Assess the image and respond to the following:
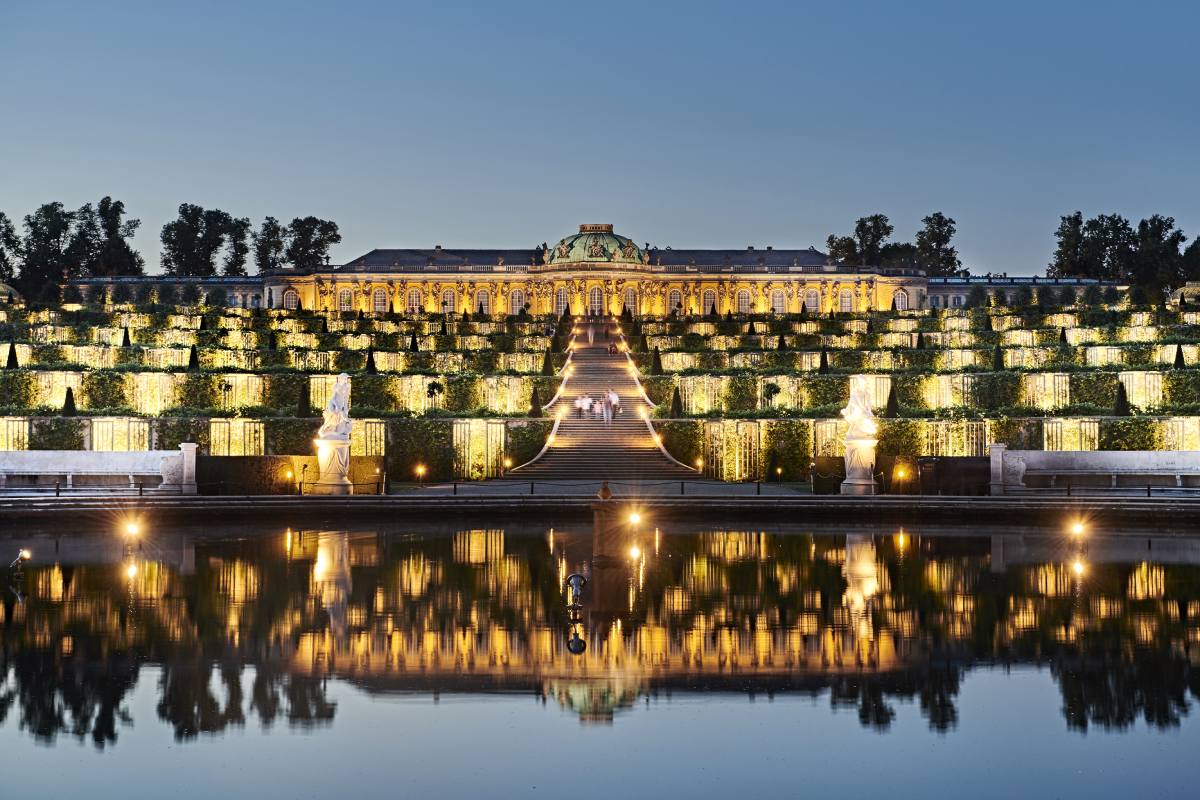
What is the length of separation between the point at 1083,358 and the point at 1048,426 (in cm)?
950

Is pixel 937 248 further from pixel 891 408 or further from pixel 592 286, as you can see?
pixel 891 408

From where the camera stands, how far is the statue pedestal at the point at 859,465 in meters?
34.9

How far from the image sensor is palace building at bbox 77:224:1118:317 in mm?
119562

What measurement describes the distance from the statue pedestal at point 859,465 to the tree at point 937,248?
97.3 meters

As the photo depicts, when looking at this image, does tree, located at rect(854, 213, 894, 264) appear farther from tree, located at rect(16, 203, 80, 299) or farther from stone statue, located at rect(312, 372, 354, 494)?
stone statue, located at rect(312, 372, 354, 494)

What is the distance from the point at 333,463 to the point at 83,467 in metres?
6.38

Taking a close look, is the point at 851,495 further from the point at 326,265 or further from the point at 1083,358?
the point at 326,265

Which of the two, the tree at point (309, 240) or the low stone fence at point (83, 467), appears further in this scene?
the tree at point (309, 240)

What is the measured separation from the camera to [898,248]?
132 meters

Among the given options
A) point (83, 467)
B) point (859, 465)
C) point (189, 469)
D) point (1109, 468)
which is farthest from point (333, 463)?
point (1109, 468)

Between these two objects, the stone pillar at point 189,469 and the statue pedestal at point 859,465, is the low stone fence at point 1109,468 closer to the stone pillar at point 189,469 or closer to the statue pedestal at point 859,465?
the statue pedestal at point 859,465

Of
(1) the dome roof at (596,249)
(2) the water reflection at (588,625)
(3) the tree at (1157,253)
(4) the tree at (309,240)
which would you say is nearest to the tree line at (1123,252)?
(3) the tree at (1157,253)

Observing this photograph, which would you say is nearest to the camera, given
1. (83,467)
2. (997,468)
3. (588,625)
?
(588,625)

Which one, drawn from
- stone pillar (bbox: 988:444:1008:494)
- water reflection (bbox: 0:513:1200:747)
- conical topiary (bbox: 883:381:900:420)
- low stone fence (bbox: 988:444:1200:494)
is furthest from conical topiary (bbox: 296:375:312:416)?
stone pillar (bbox: 988:444:1008:494)
